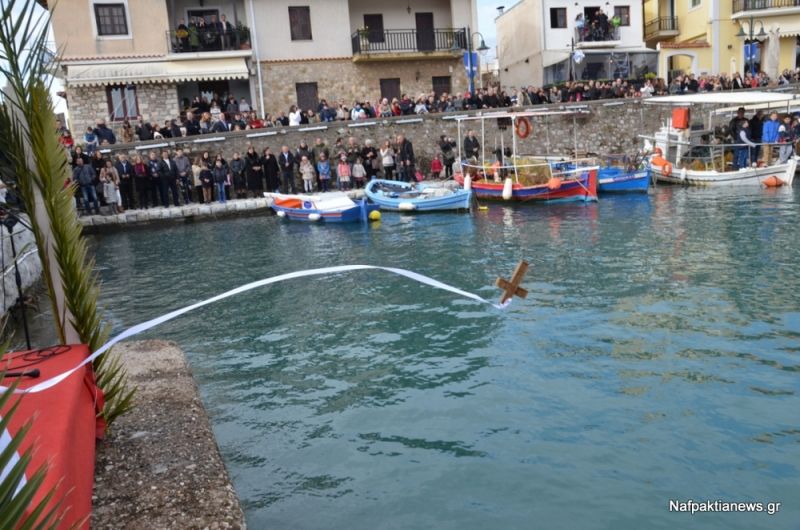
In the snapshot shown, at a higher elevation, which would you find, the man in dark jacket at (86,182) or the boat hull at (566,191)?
the man in dark jacket at (86,182)

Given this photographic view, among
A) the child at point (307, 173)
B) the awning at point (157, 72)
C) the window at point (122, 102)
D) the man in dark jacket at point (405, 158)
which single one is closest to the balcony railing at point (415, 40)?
the awning at point (157, 72)

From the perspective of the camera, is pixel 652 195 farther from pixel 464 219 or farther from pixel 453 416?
pixel 453 416

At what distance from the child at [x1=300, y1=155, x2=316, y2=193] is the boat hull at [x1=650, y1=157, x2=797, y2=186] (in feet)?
41.6

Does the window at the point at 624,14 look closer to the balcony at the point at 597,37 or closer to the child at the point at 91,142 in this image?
the balcony at the point at 597,37

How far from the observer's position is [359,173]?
84.1ft

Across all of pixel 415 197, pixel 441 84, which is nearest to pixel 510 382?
pixel 415 197

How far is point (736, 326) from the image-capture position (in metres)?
8.91

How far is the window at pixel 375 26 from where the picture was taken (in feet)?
107

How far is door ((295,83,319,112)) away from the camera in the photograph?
103 ft

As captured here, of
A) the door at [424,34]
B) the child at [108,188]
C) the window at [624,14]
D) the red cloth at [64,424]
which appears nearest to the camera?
the red cloth at [64,424]

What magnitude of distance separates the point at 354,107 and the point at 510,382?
70.4 feet

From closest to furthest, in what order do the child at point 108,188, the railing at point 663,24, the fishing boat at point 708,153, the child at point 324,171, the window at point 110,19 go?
the child at point 108,188
the fishing boat at point 708,153
the child at point 324,171
the window at point 110,19
the railing at point 663,24

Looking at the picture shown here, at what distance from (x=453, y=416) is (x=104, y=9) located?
1063 inches

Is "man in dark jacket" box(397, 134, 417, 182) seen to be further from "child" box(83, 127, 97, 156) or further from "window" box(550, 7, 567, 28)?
"window" box(550, 7, 567, 28)
